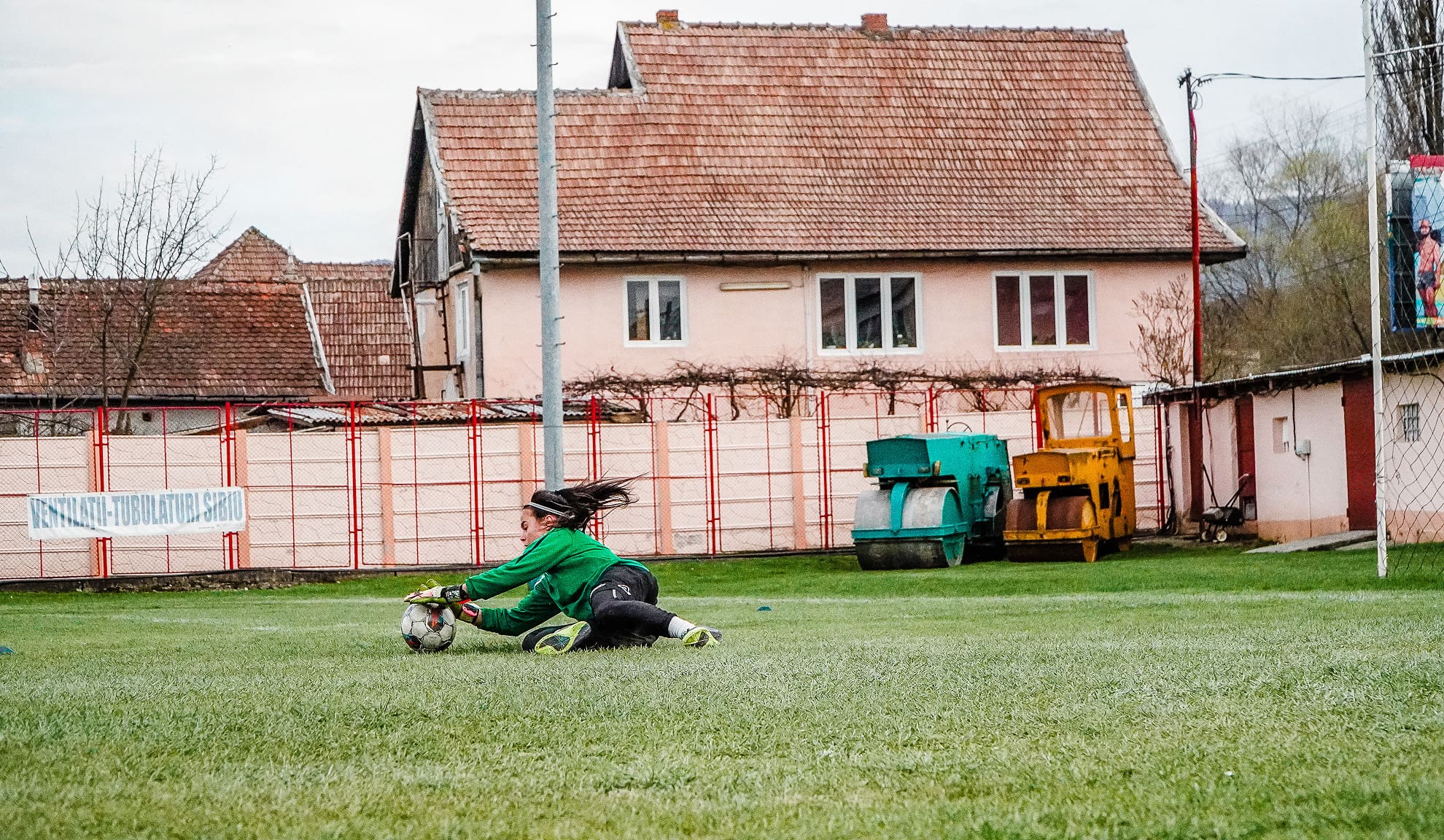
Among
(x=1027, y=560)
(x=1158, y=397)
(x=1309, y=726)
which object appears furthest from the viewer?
(x=1158, y=397)

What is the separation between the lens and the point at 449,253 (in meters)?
37.1

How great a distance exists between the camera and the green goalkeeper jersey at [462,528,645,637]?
10.5 m

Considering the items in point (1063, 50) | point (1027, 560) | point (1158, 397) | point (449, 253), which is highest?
point (1063, 50)

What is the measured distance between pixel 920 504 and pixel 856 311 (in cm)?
1063

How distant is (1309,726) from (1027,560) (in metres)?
19.8

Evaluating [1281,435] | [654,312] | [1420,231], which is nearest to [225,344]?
[654,312]

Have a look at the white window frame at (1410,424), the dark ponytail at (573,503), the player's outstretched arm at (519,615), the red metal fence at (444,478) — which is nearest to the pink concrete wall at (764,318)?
the red metal fence at (444,478)

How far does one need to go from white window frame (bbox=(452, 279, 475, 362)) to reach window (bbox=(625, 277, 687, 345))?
11.0 feet

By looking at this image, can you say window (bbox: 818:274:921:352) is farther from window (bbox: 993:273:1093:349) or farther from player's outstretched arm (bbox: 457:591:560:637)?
player's outstretched arm (bbox: 457:591:560:637)

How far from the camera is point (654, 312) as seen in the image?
3466 centimetres

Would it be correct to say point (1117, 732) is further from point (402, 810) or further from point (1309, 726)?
point (402, 810)

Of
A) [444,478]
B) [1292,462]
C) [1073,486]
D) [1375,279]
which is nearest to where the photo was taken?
[1375,279]

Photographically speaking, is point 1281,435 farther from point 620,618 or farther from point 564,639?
point 564,639

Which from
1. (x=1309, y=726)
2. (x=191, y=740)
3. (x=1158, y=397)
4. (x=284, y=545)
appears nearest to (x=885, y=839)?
(x=1309, y=726)
